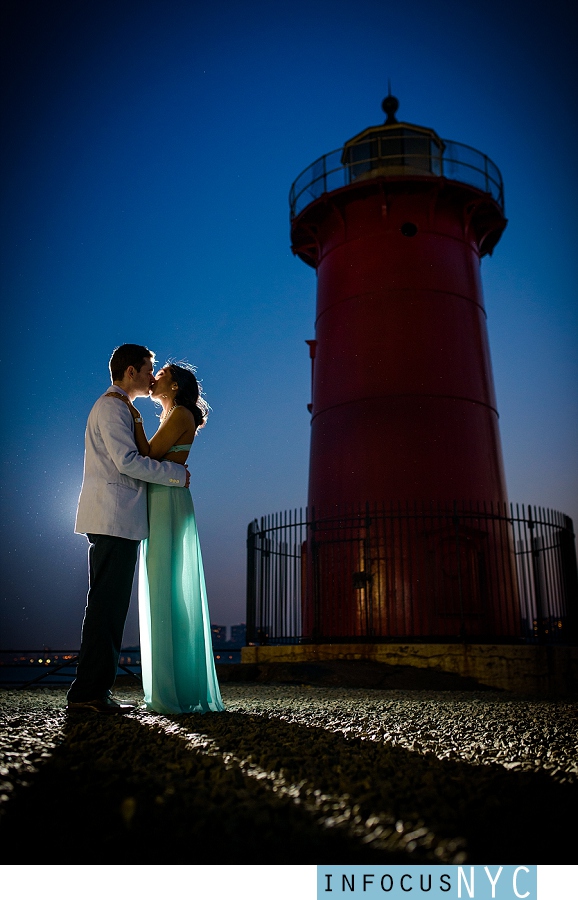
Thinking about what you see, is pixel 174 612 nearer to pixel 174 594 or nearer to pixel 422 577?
pixel 174 594

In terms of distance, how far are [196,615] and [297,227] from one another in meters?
11.0

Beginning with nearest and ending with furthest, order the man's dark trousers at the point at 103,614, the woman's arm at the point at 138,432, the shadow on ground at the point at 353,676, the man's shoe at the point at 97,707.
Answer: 1. the man's shoe at the point at 97,707
2. the man's dark trousers at the point at 103,614
3. the woman's arm at the point at 138,432
4. the shadow on ground at the point at 353,676

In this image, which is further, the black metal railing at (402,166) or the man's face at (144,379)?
the black metal railing at (402,166)

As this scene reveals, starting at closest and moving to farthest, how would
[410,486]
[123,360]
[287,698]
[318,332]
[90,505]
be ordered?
1. [90,505]
2. [123,360]
3. [287,698]
4. [410,486]
5. [318,332]

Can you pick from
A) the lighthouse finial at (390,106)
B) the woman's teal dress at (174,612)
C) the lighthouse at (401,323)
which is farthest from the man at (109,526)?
the lighthouse finial at (390,106)

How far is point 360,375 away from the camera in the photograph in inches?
456

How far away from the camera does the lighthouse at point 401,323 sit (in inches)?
436

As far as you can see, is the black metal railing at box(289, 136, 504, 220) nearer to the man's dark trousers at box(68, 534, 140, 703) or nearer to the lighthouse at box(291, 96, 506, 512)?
the lighthouse at box(291, 96, 506, 512)

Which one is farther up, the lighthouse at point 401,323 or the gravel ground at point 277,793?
the lighthouse at point 401,323

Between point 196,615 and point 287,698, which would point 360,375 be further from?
point 196,615

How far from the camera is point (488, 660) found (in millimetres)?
8805

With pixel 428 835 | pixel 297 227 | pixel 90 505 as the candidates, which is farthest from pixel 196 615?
pixel 297 227

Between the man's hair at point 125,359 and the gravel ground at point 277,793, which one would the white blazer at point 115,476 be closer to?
the man's hair at point 125,359

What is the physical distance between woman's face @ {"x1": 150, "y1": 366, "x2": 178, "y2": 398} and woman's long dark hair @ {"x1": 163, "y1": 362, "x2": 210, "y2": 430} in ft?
0.08
